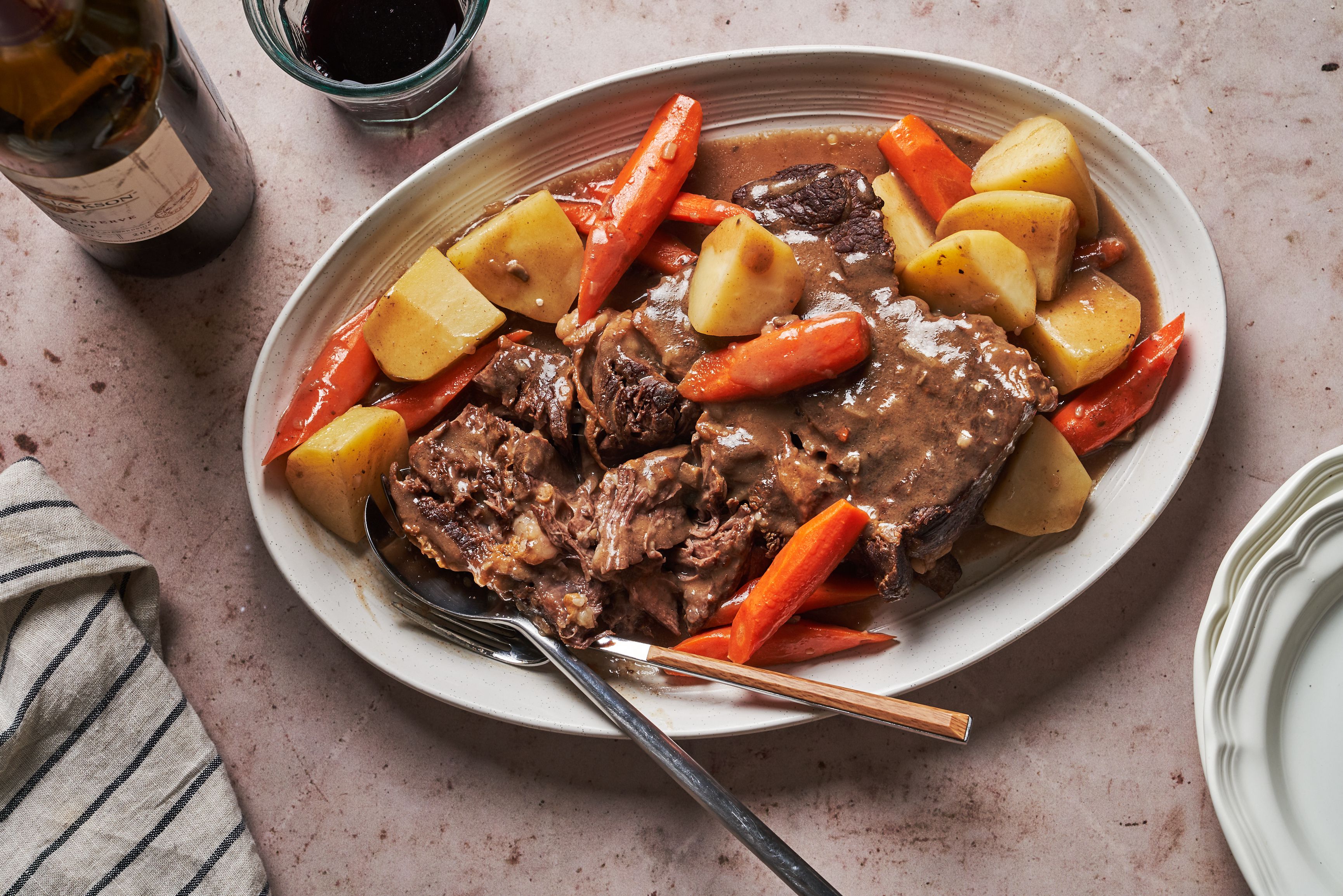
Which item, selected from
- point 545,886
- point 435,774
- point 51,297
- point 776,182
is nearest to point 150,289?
point 51,297

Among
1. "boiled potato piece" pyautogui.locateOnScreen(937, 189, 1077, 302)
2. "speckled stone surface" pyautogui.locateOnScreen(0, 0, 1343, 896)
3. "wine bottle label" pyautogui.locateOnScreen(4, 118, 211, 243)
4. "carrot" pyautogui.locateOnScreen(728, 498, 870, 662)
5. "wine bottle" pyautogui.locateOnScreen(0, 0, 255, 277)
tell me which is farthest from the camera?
"speckled stone surface" pyautogui.locateOnScreen(0, 0, 1343, 896)

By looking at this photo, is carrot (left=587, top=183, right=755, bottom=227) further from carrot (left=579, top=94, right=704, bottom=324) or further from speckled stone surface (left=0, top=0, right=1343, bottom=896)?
speckled stone surface (left=0, top=0, right=1343, bottom=896)

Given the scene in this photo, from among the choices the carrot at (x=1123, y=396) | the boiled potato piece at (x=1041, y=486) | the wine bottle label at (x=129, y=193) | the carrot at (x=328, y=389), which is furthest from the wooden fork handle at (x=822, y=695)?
the wine bottle label at (x=129, y=193)

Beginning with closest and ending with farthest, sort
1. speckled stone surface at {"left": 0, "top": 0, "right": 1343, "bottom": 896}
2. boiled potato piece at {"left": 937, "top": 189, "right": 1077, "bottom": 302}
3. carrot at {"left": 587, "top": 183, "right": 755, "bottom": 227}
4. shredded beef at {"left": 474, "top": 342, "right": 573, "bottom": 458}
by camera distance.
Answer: boiled potato piece at {"left": 937, "top": 189, "right": 1077, "bottom": 302}, shredded beef at {"left": 474, "top": 342, "right": 573, "bottom": 458}, carrot at {"left": 587, "top": 183, "right": 755, "bottom": 227}, speckled stone surface at {"left": 0, "top": 0, "right": 1343, "bottom": 896}

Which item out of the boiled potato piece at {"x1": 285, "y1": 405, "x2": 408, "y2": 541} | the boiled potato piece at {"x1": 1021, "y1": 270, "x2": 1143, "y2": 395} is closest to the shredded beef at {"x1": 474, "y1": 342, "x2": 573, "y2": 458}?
the boiled potato piece at {"x1": 285, "y1": 405, "x2": 408, "y2": 541}

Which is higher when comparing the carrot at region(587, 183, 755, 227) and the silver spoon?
the carrot at region(587, 183, 755, 227)
